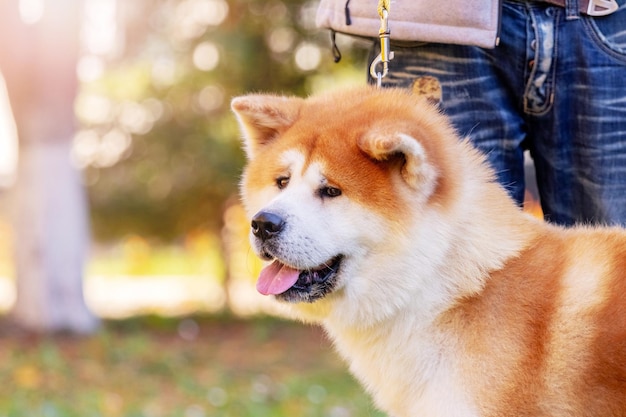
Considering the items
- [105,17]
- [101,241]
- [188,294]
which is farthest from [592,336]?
[188,294]

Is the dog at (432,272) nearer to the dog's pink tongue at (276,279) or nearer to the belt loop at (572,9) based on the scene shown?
the dog's pink tongue at (276,279)

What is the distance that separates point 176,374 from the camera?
6922 mm

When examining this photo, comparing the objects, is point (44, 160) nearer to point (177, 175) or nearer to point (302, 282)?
point (177, 175)

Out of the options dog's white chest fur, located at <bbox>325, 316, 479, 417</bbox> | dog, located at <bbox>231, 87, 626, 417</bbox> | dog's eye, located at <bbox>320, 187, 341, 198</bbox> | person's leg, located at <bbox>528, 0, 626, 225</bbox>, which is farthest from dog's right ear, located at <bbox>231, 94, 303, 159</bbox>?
person's leg, located at <bbox>528, 0, 626, 225</bbox>

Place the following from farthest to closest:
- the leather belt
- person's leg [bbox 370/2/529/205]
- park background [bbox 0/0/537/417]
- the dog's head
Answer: park background [bbox 0/0/537/417]
person's leg [bbox 370/2/529/205]
the leather belt
the dog's head

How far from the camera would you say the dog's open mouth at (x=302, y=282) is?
272 centimetres

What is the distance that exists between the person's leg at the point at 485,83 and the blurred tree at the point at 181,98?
19.9ft

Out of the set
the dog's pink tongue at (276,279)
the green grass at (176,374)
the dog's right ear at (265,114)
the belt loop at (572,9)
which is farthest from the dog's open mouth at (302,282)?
the green grass at (176,374)

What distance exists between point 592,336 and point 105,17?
9.40 m

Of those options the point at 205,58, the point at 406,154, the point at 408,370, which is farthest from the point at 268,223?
the point at 205,58

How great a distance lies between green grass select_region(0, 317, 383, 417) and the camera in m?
5.59

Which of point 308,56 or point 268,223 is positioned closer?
point 268,223

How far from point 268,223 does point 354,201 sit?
0.29 meters

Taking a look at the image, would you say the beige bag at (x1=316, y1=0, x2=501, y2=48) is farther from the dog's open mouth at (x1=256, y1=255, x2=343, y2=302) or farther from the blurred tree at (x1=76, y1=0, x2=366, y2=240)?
the blurred tree at (x1=76, y1=0, x2=366, y2=240)
